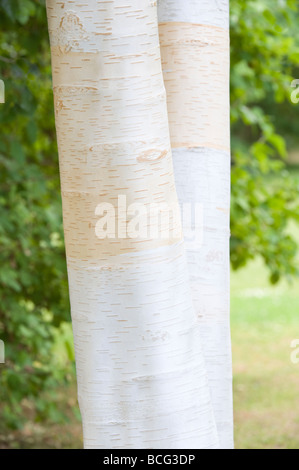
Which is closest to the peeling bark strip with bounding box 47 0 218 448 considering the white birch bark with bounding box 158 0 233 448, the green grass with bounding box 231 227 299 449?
the white birch bark with bounding box 158 0 233 448

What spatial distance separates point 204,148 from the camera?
1606 mm

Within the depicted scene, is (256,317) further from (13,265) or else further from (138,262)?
(138,262)

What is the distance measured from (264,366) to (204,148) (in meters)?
5.57

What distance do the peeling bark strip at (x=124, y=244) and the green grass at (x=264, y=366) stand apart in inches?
95.8

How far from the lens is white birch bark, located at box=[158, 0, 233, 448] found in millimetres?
1591

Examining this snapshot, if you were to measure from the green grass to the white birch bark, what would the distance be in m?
2.14

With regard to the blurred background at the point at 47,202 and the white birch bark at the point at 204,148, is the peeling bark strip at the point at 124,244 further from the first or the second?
the blurred background at the point at 47,202

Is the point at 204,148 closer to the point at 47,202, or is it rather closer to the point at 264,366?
the point at 47,202

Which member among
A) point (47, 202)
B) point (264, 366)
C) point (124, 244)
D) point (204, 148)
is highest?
point (204, 148)

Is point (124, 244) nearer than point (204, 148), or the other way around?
point (124, 244)

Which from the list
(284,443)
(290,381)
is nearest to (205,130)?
(284,443)

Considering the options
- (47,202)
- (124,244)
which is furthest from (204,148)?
(47,202)

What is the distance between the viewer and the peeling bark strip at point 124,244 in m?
1.30

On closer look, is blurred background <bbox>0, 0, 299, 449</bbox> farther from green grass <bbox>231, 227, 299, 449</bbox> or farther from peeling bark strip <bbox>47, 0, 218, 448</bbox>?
peeling bark strip <bbox>47, 0, 218, 448</bbox>
